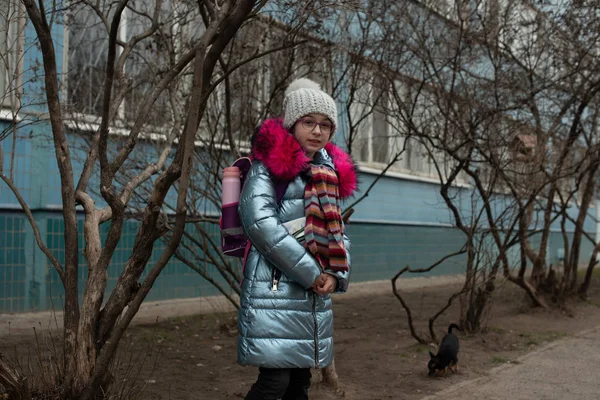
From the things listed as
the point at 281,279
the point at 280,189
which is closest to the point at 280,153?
the point at 280,189

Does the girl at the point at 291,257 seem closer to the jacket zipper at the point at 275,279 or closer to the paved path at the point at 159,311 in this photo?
the jacket zipper at the point at 275,279

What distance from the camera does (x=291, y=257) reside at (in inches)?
119

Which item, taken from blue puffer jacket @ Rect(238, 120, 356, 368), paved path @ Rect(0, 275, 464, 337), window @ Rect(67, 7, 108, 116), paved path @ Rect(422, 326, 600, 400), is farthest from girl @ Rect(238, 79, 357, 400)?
window @ Rect(67, 7, 108, 116)

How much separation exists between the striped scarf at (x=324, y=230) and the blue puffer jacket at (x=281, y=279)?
56 mm

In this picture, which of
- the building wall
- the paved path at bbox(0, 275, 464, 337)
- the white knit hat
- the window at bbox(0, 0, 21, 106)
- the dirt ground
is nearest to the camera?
the white knit hat

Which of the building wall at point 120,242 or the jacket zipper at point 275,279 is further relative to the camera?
the building wall at point 120,242

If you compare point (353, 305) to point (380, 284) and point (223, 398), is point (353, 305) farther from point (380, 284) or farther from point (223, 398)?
point (223, 398)

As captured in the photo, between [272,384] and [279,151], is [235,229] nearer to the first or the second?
[279,151]

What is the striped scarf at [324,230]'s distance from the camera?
3.18 m

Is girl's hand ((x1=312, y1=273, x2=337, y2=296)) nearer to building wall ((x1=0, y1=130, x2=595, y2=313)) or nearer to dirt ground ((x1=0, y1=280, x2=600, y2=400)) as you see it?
dirt ground ((x1=0, y1=280, x2=600, y2=400))

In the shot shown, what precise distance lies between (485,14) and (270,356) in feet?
17.8

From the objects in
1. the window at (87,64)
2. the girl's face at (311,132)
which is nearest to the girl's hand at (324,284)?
the girl's face at (311,132)

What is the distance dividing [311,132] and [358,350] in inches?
139

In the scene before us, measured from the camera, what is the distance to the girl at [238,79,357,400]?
3.05 meters
